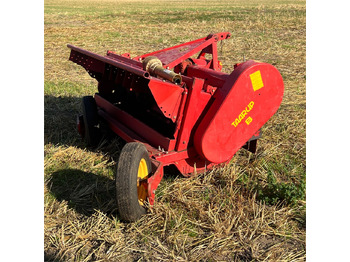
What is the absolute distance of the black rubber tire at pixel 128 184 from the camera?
107 inches

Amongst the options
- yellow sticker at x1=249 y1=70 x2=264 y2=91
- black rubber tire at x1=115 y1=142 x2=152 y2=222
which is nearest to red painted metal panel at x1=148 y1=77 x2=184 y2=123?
black rubber tire at x1=115 y1=142 x2=152 y2=222

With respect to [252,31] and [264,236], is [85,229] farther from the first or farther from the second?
[252,31]

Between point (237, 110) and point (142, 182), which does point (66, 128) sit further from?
point (237, 110)

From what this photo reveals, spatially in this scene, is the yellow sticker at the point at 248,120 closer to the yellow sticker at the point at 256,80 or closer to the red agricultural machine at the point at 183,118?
the red agricultural machine at the point at 183,118

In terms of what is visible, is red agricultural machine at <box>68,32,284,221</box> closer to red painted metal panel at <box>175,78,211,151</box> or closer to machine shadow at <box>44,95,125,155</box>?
red painted metal panel at <box>175,78,211,151</box>

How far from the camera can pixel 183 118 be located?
3268mm

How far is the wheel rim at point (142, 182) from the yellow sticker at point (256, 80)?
4.26 feet

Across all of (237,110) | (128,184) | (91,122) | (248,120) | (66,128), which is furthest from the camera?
(66,128)

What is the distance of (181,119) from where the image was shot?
129 inches

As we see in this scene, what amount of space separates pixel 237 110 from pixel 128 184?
1.31 m

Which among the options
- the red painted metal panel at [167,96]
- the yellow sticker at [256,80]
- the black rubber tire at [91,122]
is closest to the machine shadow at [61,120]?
the black rubber tire at [91,122]

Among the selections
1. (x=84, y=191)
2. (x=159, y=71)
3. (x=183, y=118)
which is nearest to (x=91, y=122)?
(x=84, y=191)

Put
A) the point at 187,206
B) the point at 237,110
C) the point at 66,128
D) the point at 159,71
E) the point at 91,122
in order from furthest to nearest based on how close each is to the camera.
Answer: the point at 66,128, the point at 91,122, the point at 237,110, the point at 187,206, the point at 159,71

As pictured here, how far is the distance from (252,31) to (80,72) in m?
8.49
